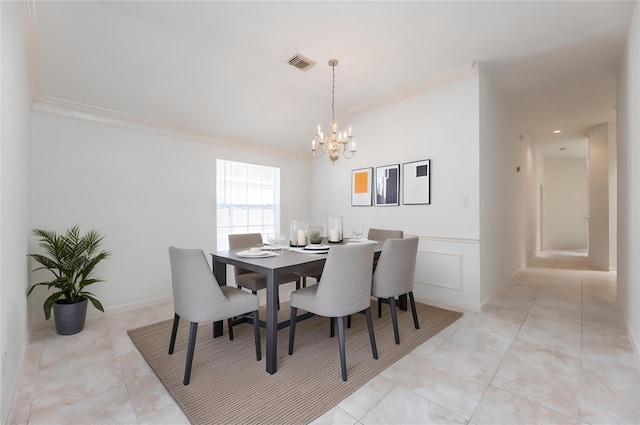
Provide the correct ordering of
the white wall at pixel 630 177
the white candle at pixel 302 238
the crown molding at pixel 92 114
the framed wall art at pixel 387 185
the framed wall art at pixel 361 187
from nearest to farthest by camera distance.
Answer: the crown molding at pixel 92 114, the white wall at pixel 630 177, the white candle at pixel 302 238, the framed wall art at pixel 387 185, the framed wall art at pixel 361 187

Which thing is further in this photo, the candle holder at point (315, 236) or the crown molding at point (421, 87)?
the crown molding at point (421, 87)

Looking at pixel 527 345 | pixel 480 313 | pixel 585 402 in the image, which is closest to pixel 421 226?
pixel 480 313

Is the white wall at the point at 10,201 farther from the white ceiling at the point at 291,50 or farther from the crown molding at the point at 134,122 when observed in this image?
the crown molding at the point at 134,122

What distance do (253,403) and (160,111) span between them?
330 cm

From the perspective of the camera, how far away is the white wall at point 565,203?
862 cm

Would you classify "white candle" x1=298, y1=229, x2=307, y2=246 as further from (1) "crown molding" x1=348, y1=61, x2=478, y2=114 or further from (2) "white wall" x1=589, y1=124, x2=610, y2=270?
(2) "white wall" x1=589, y1=124, x2=610, y2=270

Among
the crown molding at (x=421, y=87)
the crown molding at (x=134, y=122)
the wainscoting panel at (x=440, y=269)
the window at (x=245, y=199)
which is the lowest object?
the wainscoting panel at (x=440, y=269)

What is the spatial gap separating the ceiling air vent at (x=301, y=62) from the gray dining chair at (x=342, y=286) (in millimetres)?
2054

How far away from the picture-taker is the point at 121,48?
2559mm

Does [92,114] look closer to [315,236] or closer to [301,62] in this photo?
[301,62]

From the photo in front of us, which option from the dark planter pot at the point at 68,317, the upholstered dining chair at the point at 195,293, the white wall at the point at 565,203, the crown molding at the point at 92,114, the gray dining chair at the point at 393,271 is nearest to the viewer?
the upholstered dining chair at the point at 195,293

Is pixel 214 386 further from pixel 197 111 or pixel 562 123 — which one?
pixel 562 123

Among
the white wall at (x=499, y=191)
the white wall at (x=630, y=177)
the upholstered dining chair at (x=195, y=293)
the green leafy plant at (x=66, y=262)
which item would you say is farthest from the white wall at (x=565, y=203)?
the green leafy plant at (x=66, y=262)

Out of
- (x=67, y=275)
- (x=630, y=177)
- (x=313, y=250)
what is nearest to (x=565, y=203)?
(x=630, y=177)
